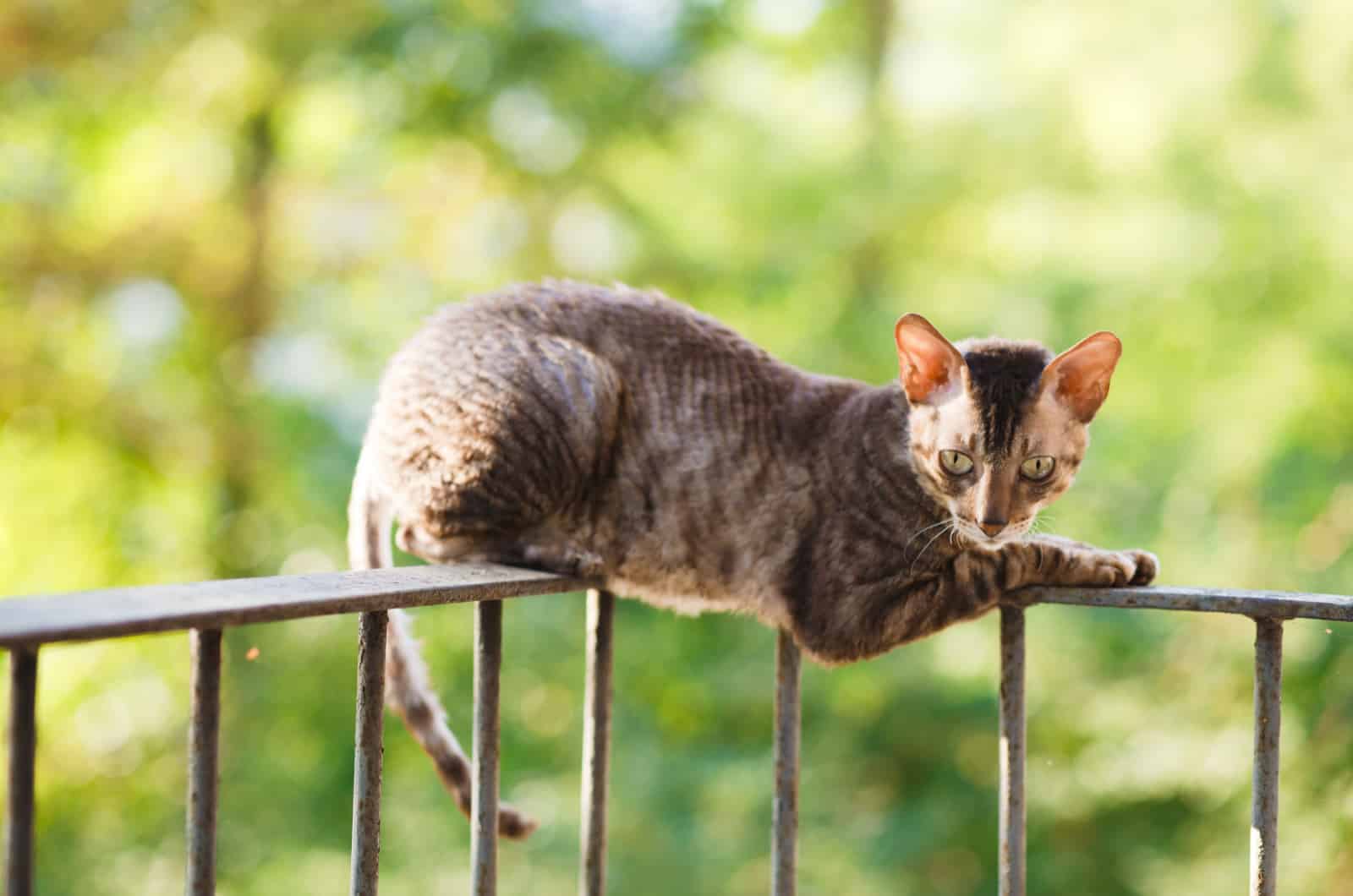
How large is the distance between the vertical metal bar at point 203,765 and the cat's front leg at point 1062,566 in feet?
3.74

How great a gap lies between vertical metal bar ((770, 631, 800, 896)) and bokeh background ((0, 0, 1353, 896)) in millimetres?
1959

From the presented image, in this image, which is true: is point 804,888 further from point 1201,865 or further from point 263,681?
point 263,681

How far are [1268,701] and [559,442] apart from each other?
119 cm

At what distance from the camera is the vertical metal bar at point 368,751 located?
150 cm

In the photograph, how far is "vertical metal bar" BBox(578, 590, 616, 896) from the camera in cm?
189

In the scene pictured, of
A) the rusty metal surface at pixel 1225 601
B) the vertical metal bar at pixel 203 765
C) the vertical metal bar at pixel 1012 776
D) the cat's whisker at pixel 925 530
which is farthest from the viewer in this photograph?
the cat's whisker at pixel 925 530

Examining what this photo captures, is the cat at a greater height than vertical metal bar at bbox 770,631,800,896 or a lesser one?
greater

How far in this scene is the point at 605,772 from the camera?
1895 millimetres

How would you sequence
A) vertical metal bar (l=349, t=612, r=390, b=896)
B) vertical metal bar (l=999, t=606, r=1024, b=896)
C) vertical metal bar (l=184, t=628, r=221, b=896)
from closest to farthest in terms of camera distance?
vertical metal bar (l=184, t=628, r=221, b=896), vertical metal bar (l=349, t=612, r=390, b=896), vertical metal bar (l=999, t=606, r=1024, b=896)

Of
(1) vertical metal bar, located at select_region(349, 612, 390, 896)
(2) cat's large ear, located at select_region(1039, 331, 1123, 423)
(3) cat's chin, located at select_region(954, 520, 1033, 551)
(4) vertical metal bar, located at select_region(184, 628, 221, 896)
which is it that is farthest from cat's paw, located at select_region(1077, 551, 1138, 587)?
(4) vertical metal bar, located at select_region(184, 628, 221, 896)

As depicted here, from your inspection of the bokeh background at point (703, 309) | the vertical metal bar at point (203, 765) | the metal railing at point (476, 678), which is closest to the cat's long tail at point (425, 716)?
the metal railing at point (476, 678)

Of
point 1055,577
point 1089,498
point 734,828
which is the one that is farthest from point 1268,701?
point 734,828

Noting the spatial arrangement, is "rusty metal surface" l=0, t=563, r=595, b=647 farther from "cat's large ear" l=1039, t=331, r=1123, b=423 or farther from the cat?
"cat's large ear" l=1039, t=331, r=1123, b=423

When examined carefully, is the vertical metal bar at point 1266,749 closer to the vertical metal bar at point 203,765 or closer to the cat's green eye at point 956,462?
the cat's green eye at point 956,462
